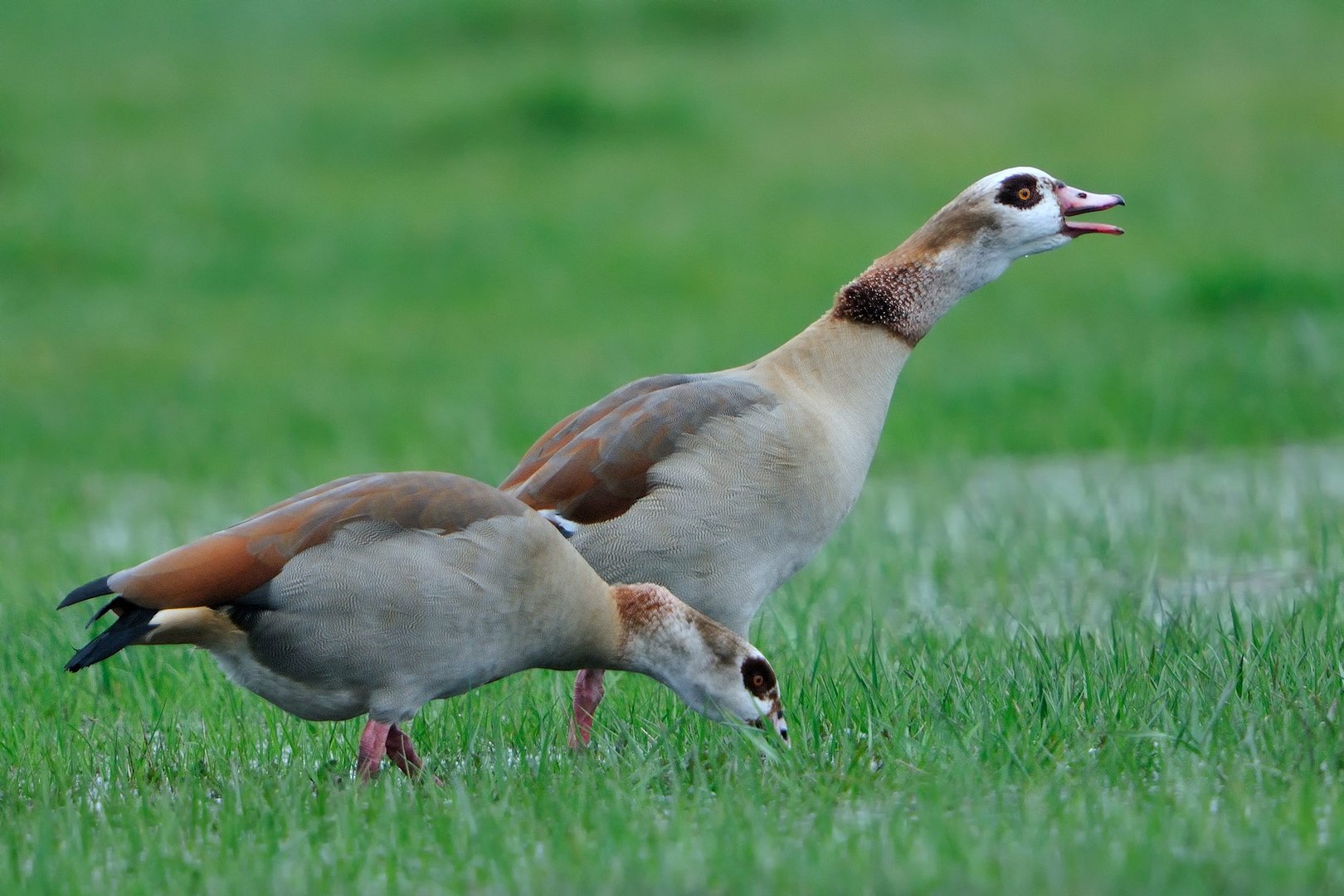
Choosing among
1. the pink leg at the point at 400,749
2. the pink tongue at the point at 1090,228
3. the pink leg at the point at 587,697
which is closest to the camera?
the pink leg at the point at 400,749

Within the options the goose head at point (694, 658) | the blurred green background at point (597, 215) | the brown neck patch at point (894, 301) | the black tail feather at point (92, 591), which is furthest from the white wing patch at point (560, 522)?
the blurred green background at point (597, 215)

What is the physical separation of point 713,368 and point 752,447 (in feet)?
24.9

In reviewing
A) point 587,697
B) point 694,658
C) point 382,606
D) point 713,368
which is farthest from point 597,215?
point 382,606

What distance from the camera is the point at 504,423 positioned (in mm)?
11344

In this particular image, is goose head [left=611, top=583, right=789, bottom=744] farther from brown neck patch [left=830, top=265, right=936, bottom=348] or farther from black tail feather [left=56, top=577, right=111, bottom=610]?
black tail feather [left=56, top=577, right=111, bottom=610]

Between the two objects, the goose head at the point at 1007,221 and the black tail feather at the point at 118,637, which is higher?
the goose head at the point at 1007,221

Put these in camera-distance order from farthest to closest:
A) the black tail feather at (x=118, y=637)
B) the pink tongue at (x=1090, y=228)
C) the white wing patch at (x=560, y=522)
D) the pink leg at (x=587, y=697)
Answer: the pink tongue at (x=1090, y=228), the white wing patch at (x=560, y=522), the pink leg at (x=587, y=697), the black tail feather at (x=118, y=637)

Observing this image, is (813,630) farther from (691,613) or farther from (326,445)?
(326,445)

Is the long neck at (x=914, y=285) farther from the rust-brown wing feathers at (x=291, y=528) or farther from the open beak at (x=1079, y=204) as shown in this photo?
the rust-brown wing feathers at (x=291, y=528)

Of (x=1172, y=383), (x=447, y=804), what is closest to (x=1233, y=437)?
(x=1172, y=383)

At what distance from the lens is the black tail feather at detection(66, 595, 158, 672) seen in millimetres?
4215

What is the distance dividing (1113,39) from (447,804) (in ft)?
65.7

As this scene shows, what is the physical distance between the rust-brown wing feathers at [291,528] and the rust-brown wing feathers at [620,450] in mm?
448

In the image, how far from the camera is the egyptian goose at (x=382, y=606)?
436 centimetres
